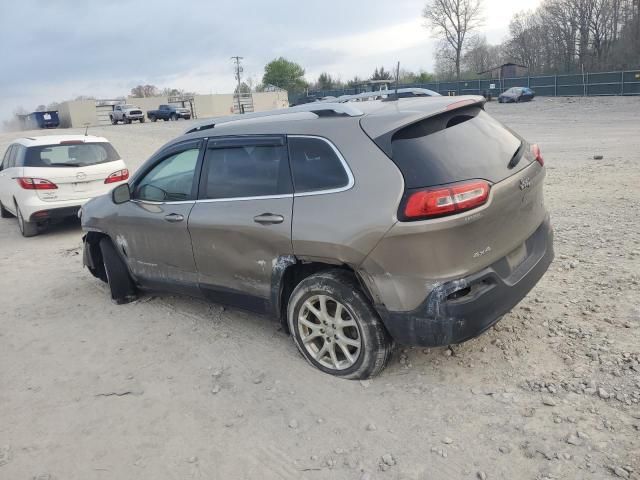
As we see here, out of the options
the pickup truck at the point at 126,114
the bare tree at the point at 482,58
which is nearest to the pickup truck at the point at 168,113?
the pickup truck at the point at 126,114

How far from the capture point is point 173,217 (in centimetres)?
432

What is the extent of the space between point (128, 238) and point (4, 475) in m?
2.39

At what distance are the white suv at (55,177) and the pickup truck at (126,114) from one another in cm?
4652

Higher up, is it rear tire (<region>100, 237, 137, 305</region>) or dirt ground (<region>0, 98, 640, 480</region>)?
rear tire (<region>100, 237, 137, 305</region>)

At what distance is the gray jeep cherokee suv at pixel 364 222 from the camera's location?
9.87ft

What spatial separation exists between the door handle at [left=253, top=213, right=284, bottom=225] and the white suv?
6.02 m

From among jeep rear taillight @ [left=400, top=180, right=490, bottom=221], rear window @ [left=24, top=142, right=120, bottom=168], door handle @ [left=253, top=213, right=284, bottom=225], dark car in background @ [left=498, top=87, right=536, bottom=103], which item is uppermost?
dark car in background @ [left=498, top=87, right=536, bottom=103]

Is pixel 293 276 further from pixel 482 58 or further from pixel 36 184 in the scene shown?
pixel 482 58

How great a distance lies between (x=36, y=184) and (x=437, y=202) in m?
7.54

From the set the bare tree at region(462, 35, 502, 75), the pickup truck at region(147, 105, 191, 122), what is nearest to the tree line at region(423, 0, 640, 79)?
the bare tree at region(462, 35, 502, 75)

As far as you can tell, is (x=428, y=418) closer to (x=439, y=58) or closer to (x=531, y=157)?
(x=531, y=157)

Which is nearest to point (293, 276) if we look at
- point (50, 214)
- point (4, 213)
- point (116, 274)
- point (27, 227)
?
point (116, 274)

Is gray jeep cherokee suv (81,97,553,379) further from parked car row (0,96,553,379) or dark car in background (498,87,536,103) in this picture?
dark car in background (498,87,536,103)

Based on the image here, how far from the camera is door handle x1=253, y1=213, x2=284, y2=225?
3.53m
